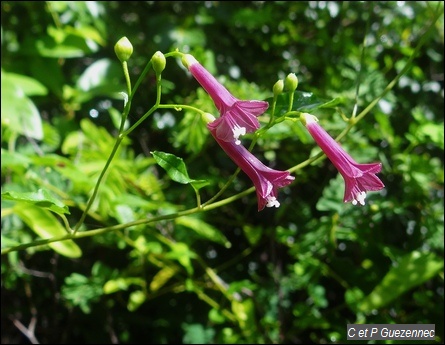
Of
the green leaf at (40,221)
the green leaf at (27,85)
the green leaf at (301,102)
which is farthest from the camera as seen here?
the green leaf at (27,85)

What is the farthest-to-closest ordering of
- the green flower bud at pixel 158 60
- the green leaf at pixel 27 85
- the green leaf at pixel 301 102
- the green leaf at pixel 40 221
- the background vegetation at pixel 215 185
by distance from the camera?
the green leaf at pixel 27 85, the background vegetation at pixel 215 185, the green leaf at pixel 40 221, the green leaf at pixel 301 102, the green flower bud at pixel 158 60

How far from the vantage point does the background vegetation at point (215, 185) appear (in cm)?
133

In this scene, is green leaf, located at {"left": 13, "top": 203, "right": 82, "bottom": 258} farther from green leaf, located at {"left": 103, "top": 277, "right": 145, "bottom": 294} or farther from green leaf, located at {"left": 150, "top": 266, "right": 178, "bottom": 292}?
green leaf, located at {"left": 150, "top": 266, "right": 178, "bottom": 292}

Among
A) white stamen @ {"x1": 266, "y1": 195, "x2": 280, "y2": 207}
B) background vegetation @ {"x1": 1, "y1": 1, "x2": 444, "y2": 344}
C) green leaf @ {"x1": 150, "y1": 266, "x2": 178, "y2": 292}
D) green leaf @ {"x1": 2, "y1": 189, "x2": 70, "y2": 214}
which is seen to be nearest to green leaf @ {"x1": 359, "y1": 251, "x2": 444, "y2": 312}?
background vegetation @ {"x1": 1, "y1": 1, "x2": 444, "y2": 344}

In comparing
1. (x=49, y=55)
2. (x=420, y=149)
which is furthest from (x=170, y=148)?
(x=420, y=149)

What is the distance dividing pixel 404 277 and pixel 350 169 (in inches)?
19.3

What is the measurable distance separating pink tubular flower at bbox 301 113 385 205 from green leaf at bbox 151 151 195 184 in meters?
0.19

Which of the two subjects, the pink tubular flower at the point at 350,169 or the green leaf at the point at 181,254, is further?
the green leaf at the point at 181,254

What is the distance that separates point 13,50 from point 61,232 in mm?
740

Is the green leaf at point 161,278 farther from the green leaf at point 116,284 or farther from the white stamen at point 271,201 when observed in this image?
the white stamen at point 271,201

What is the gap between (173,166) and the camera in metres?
0.87

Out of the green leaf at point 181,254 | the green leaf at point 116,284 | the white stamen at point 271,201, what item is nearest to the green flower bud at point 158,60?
the white stamen at point 271,201

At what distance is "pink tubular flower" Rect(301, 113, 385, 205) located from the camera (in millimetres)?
874

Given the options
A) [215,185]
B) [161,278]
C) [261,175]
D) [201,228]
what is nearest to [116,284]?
[161,278]
